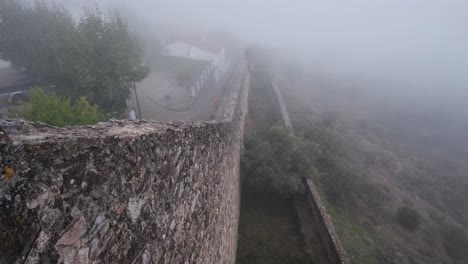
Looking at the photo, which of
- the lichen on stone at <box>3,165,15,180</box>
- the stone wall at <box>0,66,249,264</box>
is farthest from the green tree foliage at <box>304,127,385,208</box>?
the lichen on stone at <box>3,165,15,180</box>

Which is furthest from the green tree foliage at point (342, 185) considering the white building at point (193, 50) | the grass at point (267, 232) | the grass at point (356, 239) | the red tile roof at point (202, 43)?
the red tile roof at point (202, 43)

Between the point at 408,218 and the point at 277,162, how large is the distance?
310 inches

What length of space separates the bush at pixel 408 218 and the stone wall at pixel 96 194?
14.4 m

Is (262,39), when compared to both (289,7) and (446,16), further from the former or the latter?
(446,16)

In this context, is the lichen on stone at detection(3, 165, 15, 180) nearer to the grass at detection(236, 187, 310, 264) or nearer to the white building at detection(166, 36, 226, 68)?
the grass at detection(236, 187, 310, 264)

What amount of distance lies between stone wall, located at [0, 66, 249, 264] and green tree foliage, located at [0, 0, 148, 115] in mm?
14305

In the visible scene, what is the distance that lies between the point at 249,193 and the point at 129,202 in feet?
35.8

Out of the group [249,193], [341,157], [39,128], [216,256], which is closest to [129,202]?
[39,128]

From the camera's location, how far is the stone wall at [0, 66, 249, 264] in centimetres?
134

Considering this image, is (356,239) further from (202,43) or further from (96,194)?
(202,43)

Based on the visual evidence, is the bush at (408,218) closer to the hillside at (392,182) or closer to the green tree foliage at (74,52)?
the hillside at (392,182)

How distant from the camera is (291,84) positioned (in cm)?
4112

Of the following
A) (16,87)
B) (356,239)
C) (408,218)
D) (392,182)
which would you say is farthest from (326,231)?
(16,87)

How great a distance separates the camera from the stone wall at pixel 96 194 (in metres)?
1.34
